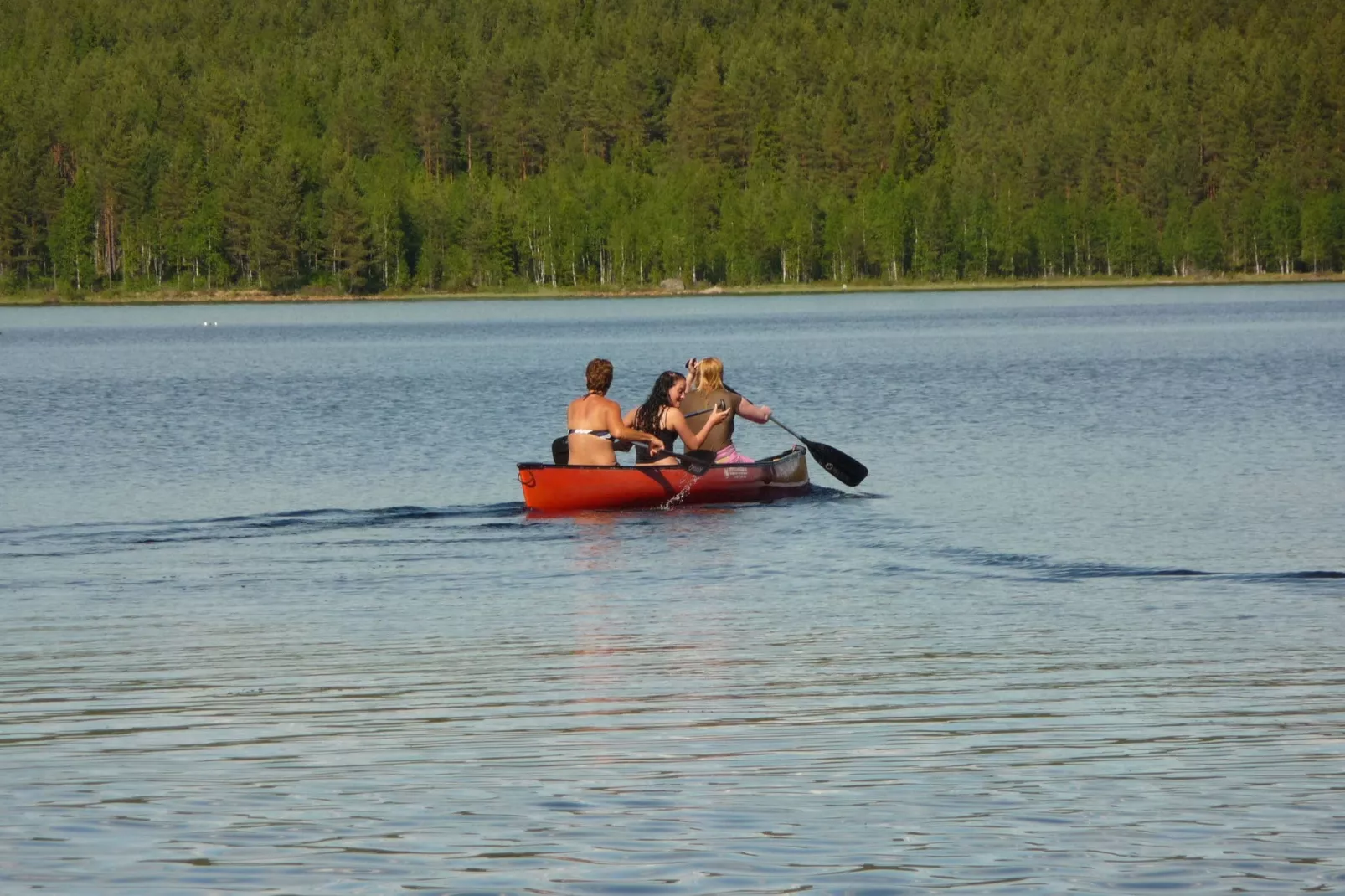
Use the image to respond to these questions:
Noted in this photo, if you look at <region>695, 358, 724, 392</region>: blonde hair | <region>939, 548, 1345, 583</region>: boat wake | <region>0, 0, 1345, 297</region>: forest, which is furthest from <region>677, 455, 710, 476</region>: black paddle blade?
<region>0, 0, 1345, 297</region>: forest

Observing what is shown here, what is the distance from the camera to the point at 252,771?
395 inches

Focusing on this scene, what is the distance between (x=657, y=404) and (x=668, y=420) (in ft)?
1.01

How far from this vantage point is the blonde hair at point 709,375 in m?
22.6

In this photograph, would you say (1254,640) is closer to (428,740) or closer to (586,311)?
(428,740)

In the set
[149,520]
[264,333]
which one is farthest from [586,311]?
[149,520]

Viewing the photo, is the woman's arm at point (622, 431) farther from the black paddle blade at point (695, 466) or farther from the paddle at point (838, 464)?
the paddle at point (838, 464)

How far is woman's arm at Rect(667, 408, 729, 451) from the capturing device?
22.6 meters

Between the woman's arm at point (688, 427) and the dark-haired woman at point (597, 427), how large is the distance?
29 cm

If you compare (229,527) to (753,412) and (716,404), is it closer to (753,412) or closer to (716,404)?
(716,404)

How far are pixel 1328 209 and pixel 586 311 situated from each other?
2241 inches

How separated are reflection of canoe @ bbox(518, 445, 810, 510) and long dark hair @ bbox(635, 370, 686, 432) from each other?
59 centimetres

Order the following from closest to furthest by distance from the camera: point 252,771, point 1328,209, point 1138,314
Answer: point 252,771, point 1138,314, point 1328,209

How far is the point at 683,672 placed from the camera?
511 inches

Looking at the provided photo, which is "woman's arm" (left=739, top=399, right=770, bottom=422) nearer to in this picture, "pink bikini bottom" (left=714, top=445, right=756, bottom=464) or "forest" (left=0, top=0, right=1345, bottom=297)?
"pink bikini bottom" (left=714, top=445, right=756, bottom=464)
